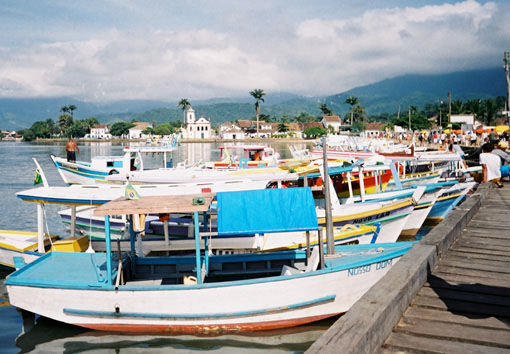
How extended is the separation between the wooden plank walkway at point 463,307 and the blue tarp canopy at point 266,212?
108 inches

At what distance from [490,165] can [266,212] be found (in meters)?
8.87

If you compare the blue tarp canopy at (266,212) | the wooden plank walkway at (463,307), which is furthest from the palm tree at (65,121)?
the wooden plank walkway at (463,307)

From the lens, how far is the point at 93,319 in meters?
9.02

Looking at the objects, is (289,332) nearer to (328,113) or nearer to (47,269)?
(47,269)

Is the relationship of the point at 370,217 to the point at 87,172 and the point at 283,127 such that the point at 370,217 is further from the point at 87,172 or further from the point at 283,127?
the point at 283,127

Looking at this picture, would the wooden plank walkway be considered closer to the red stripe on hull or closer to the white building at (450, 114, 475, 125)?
the red stripe on hull

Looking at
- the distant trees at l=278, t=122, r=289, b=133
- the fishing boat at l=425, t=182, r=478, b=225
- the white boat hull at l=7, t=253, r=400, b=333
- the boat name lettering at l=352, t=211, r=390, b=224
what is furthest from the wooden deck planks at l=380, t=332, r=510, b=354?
the distant trees at l=278, t=122, r=289, b=133

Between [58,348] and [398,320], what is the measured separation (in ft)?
24.6

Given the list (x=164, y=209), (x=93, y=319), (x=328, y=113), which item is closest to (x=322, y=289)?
(x=164, y=209)

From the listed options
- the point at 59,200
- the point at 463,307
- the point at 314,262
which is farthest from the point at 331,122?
the point at 463,307

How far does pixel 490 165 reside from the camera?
1376 centimetres

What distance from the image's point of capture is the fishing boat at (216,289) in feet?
27.5

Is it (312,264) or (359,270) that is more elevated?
(312,264)

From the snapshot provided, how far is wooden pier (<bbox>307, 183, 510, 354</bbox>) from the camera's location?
3.45 meters
